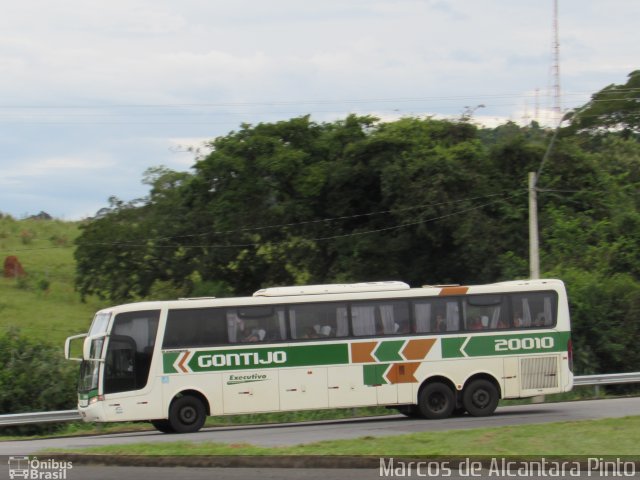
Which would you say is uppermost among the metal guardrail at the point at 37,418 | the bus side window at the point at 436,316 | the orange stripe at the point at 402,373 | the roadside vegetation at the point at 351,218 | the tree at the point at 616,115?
the tree at the point at 616,115

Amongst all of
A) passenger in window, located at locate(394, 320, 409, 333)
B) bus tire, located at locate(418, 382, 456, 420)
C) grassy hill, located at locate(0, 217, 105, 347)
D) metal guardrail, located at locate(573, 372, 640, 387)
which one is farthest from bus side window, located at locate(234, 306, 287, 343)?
grassy hill, located at locate(0, 217, 105, 347)

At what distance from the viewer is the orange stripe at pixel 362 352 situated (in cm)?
2145

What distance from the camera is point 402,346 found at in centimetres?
2169

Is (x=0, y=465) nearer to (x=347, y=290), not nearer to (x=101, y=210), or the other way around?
(x=347, y=290)

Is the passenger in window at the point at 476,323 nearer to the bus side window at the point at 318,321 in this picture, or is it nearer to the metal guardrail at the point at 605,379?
the bus side window at the point at 318,321

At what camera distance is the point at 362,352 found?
21516 mm

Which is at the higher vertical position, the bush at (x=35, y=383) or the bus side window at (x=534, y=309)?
the bus side window at (x=534, y=309)

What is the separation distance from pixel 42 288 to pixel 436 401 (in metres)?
30.5

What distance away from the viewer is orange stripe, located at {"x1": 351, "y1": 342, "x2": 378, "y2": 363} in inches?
845

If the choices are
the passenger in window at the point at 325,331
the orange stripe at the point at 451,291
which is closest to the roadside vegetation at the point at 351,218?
Answer: the orange stripe at the point at 451,291

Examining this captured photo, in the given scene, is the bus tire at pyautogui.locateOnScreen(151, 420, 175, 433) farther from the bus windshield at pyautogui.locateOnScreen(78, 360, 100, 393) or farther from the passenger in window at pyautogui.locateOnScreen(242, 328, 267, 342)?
the passenger in window at pyautogui.locateOnScreen(242, 328, 267, 342)

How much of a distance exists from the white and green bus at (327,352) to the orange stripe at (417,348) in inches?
0.9

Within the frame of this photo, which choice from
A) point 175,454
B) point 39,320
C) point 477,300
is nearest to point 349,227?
point 39,320

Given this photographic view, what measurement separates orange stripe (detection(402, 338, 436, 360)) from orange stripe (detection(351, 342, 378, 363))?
0.76 m
